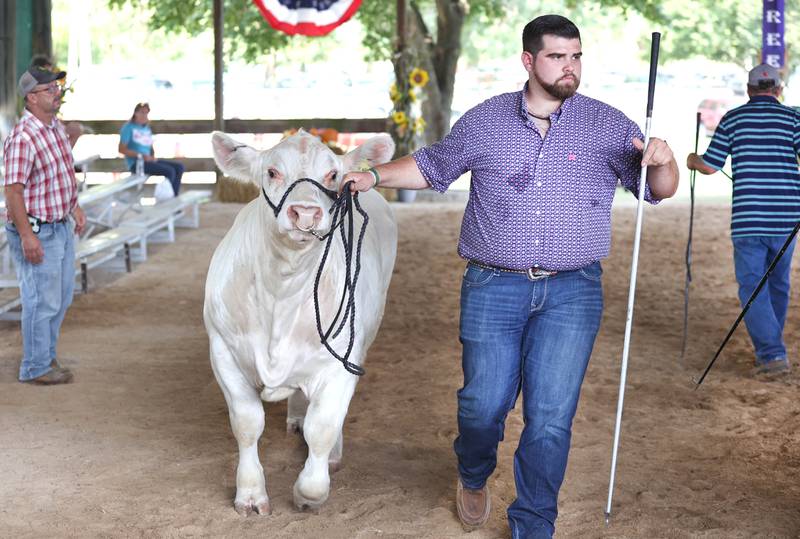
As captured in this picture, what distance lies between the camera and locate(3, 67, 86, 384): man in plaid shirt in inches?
243

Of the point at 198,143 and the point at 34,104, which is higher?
the point at 34,104

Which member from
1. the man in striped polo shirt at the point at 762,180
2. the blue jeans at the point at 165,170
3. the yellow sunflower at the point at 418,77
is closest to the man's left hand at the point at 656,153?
the man in striped polo shirt at the point at 762,180

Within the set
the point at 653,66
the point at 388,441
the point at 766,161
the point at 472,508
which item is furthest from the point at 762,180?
the point at 472,508

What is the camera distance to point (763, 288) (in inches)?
274

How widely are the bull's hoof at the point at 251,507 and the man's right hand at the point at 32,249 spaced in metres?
2.32

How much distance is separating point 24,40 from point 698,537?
→ 43.7 feet

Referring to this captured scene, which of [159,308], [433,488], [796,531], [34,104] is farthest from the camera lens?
[159,308]

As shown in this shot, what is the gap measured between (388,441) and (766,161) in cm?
297

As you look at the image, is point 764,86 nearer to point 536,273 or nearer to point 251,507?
point 536,273

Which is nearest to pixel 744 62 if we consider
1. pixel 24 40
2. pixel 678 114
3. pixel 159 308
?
pixel 678 114

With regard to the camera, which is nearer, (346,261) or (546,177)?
(546,177)

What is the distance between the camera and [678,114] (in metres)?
31.2

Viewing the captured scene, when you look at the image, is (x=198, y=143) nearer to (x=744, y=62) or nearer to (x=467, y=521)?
(x=744, y=62)

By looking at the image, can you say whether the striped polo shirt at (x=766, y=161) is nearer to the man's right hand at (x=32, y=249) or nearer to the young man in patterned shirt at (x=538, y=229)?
the young man in patterned shirt at (x=538, y=229)
